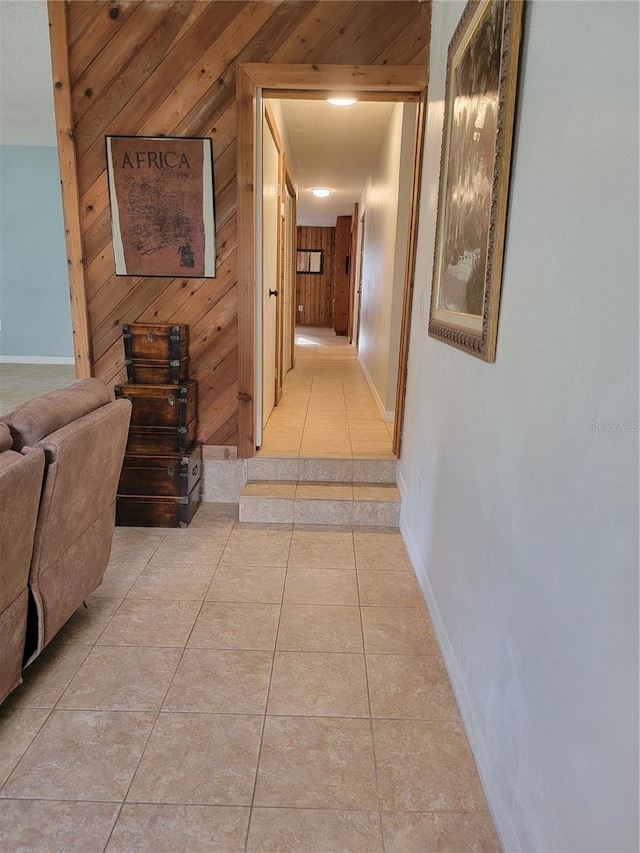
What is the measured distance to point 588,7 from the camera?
98 centimetres

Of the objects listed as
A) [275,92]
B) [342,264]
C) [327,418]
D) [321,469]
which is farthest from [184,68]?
[342,264]

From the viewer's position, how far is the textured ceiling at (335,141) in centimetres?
436

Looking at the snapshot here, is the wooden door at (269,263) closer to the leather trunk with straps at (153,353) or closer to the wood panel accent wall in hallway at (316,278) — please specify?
the leather trunk with straps at (153,353)

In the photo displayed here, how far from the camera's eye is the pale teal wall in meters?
6.74

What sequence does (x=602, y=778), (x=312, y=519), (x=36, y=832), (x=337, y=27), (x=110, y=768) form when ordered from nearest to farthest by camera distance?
(x=602, y=778) → (x=36, y=832) → (x=110, y=768) → (x=337, y=27) → (x=312, y=519)

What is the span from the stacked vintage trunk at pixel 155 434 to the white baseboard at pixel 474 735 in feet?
4.64

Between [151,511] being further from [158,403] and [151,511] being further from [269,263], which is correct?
[269,263]

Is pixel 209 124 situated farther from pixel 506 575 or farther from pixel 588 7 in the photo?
pixel 506 575

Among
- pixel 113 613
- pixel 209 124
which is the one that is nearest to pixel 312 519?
pixel 113 613

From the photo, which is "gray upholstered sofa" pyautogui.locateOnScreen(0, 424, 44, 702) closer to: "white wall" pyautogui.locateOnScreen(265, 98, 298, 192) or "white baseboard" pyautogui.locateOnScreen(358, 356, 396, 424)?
"white baseboard" pyautogui.locateOnScreen(358, 356, 396, 424)

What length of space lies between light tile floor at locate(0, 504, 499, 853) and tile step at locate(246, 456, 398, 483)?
2.75 ft

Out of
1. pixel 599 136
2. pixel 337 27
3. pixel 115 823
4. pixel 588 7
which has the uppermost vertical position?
pixel 337 27

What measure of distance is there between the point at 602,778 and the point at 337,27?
10.6 ft

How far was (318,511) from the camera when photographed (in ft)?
9.99
